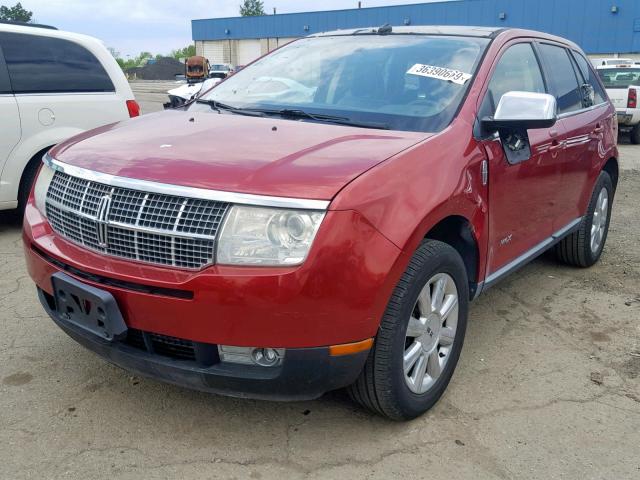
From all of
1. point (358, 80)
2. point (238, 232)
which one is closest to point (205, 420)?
point (238, 232)

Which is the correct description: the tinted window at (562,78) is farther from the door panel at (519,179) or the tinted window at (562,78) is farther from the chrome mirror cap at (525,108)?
the chrome mirror cap at (525,108)

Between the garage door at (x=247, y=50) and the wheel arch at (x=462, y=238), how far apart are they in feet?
Answer: 173

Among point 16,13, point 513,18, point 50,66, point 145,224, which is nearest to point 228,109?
Answer: point 145,224

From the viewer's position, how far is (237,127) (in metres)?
3.03

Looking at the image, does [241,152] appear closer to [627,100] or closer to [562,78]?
[562,78]

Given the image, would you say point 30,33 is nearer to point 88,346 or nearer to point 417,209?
point 88,346

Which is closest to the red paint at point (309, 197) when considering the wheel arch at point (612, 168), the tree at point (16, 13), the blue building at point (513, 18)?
the wheel arch at point (612, 168)

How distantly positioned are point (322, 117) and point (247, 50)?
180 feet

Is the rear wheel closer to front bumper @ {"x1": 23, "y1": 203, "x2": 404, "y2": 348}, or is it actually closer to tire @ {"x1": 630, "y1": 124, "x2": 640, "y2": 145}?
tire @ {"x1": 630, "y1": 124, "x2": 640, "y2": 145}

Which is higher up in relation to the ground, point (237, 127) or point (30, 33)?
point (30, 33)

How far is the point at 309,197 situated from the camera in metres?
2.28

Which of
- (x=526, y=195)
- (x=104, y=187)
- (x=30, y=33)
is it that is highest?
(x=30, y=33)

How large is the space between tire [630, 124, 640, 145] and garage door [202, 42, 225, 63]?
156 feet

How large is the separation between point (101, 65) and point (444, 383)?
4.80m
